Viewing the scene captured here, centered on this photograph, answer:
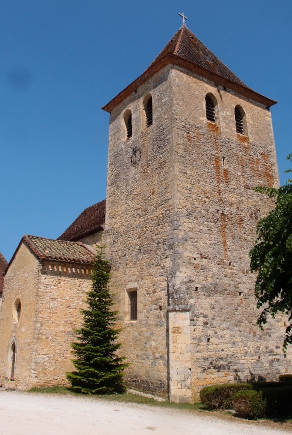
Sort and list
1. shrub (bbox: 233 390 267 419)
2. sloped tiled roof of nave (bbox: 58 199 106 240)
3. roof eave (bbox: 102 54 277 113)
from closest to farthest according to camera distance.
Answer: shrub (bbox: 233 390 267 419) < roof eave (bbox: 102 54 277 113) < sloped tiled roof of nave (bbox: 58 199 106 240)

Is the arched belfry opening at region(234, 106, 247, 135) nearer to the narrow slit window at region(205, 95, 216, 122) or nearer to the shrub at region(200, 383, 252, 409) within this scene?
the narrow slit window at region(205, 95, 216, 122)

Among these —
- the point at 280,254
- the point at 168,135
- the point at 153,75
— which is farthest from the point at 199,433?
the point at 153,75

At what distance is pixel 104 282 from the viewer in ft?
49.7

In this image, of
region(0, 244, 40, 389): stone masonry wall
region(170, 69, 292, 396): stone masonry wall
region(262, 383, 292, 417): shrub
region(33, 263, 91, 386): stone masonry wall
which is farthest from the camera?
region(0, 244, 40, 389): stone masonry wall

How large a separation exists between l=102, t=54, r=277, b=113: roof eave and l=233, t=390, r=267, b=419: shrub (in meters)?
12.4

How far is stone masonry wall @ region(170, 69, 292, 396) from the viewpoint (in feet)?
41.8

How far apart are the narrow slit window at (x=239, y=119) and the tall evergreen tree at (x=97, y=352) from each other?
9.34m

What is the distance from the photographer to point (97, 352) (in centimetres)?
1352

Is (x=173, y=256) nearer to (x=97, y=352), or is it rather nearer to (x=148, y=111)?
(x=97, y=352)

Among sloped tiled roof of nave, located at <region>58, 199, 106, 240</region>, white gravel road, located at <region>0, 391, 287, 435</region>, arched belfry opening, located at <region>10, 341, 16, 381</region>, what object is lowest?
white gravel road, located at <region>0, 391, 287, 435</region>

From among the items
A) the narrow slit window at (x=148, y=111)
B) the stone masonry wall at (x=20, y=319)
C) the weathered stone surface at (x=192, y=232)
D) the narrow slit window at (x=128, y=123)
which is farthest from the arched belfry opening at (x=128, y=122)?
the stone masonry wall at (x=20, y=319)

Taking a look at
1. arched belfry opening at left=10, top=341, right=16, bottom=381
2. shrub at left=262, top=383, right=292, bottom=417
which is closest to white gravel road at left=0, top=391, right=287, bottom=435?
shrub at left=262, top=383, right=292, bottom=417

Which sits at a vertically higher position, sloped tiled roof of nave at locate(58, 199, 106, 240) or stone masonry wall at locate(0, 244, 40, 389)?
sloped tiled roof of nave at locate(58, 199, 106, 240)

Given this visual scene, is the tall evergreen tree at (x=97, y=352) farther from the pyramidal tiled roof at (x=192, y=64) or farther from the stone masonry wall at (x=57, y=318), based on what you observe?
the pyramidal tiled roof at (x=192, y=64)
